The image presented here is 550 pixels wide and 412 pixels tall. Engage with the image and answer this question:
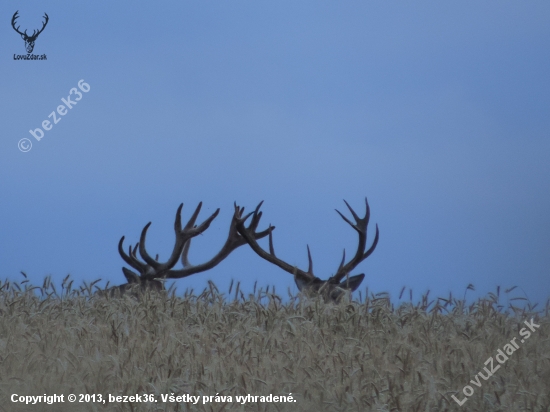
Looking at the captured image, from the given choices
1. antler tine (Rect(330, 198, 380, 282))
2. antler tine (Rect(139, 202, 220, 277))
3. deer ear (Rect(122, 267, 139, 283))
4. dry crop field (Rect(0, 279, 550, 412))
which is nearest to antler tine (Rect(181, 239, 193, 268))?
antler tine (Rect(139, 202, 220, 277))

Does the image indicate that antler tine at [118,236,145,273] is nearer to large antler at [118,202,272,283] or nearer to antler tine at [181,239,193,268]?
large antler at [118,202,272,283]

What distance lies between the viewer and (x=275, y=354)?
4293mm

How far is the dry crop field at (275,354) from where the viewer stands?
346 centimetres

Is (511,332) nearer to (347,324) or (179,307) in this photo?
(347,324)

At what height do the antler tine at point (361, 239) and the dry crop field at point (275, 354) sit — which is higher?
the antler tine at point (361, 239)

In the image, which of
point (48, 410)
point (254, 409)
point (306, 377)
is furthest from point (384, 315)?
point (48, 410)

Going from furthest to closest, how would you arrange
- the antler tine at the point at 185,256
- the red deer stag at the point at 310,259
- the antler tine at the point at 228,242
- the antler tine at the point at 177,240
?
the antler tine at the point at 185,256 < the antler tine at the point at 177,240 < the antler tine at the point at 228,242 < the red deer stag at the point at 310,259

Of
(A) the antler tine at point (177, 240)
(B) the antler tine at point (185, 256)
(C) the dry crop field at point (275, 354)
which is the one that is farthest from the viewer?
(B) the antler tine at point (185, 256)

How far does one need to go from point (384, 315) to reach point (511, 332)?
105 centimetres

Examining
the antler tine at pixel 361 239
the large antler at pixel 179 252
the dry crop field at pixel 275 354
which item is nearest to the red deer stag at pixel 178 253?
the large antler at pixel 179 252

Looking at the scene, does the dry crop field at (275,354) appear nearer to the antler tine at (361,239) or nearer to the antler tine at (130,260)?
the antler tine at (361,239)

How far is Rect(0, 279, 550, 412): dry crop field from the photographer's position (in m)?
3.46

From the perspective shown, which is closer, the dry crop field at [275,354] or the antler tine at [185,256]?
the dry crop field at [275,354]

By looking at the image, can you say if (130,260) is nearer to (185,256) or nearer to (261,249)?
(185,256)
